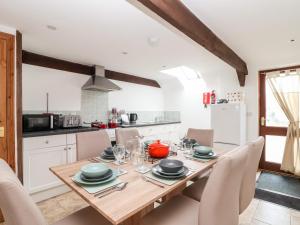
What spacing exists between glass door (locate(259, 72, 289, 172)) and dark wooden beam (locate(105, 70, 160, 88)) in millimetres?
2580

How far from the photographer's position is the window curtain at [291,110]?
9.76 ft

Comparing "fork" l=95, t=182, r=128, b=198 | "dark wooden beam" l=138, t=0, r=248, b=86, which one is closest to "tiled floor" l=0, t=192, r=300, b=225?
"fork" l=95, t=182, r=128, b=198

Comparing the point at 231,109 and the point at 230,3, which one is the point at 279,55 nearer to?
the point at 231,109

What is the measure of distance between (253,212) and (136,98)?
3284mm

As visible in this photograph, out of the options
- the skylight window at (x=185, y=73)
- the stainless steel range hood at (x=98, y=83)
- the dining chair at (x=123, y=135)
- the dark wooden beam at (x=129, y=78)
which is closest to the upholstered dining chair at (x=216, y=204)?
the dining chair at (x=123, y=135)

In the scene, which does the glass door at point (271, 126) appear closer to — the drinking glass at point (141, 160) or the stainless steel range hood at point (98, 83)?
the drinking glass at point (141, 160)

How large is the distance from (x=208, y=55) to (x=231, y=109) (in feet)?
3.67

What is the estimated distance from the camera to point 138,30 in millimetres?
1980

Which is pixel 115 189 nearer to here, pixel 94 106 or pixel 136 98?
pixel 94 106

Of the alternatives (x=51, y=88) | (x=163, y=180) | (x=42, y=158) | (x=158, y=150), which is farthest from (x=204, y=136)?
(x=51, y=88)

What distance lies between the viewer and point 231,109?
10.6 feet

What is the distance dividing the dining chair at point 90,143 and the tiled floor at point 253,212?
0.78 meters

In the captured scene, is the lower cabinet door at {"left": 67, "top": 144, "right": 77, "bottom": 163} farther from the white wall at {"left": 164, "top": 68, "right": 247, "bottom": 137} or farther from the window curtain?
the window curtain

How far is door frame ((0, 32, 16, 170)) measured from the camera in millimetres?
1920
